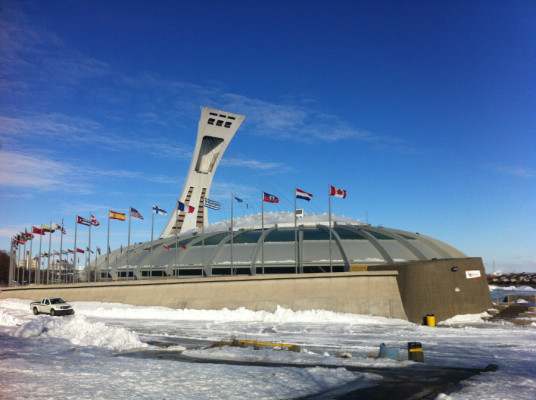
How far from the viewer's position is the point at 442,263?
32.8m

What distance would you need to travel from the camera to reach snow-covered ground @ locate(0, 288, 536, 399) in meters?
11.8

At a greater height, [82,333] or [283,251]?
[283,251]

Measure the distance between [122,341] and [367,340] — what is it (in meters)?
11.7

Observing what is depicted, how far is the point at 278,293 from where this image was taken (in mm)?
35312

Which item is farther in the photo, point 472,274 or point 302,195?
point 302,195

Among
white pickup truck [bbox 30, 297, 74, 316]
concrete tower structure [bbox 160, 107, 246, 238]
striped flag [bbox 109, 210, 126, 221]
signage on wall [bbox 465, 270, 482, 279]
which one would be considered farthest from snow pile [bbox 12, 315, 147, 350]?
concrete tower structure [bbox 160, 107, 246, 238]

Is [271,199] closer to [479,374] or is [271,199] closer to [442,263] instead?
[442,263]

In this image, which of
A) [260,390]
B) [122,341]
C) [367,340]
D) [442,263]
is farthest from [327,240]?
[260,390]

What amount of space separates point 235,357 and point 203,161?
48.2m

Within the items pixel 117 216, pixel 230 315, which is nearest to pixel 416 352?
pixel 230 315

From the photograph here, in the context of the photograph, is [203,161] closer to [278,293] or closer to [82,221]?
[82,221]

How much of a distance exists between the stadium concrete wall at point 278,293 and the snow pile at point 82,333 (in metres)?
15.7

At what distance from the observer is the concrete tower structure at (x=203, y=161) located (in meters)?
61.5

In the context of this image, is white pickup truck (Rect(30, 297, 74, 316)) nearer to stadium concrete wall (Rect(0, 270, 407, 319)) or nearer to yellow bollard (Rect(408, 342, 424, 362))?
stadium concrete wall (Rect(0, 270, 407, 319))
